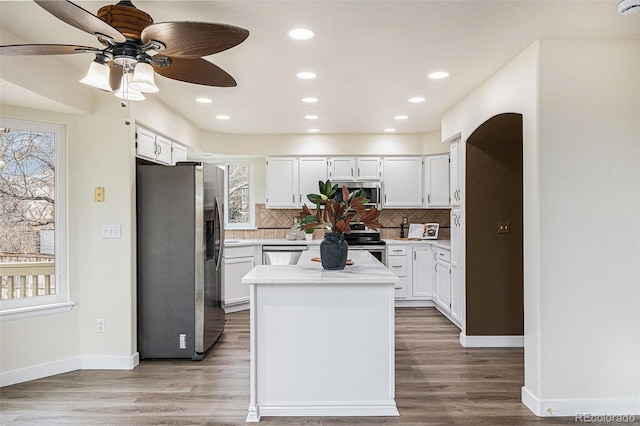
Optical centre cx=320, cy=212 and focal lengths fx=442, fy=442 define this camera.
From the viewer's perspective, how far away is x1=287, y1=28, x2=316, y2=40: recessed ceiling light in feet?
8.33

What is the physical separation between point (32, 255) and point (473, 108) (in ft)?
12.6

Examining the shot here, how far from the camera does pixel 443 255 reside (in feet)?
17.2

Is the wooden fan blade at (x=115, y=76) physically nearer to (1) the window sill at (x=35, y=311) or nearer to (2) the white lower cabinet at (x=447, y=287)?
(1) the window sill at (x=35, y=311)

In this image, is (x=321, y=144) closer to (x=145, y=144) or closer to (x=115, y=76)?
(x=145, y=144)

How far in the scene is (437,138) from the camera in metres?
5.89

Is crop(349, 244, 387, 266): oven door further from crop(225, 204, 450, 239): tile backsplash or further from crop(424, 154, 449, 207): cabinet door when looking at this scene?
crop(424, 154, 449, 207): cabinet door

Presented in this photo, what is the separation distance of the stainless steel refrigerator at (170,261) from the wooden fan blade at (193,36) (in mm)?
2071

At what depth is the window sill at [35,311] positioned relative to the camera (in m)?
3.24

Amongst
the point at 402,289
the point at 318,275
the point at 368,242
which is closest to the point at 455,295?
the point at 402,289

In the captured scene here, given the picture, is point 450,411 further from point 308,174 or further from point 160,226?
point 308,174

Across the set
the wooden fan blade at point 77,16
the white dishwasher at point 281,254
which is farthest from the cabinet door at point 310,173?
the wooden fan blade at point 77,16

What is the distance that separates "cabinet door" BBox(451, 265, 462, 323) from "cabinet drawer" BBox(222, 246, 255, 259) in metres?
2.54

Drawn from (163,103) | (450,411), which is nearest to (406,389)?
(450,411)

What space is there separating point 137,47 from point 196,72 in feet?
1.09
